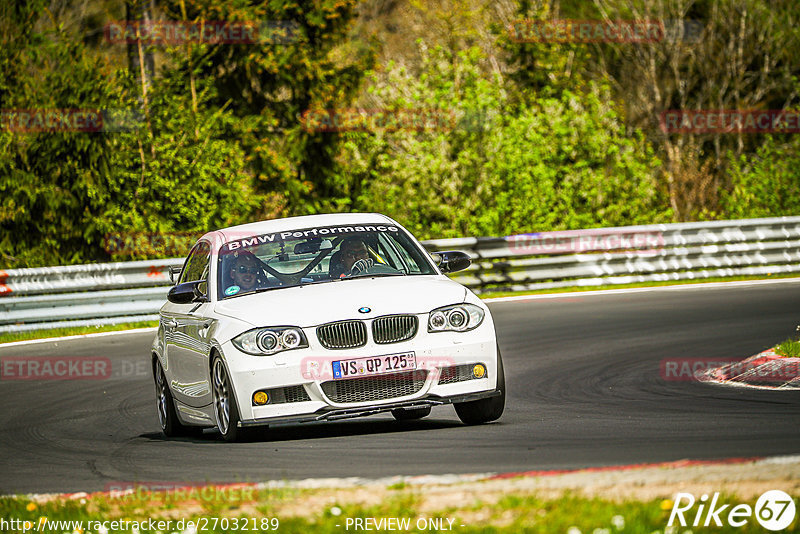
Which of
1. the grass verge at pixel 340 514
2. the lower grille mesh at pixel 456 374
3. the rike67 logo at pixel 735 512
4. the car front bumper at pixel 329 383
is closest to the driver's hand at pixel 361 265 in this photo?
the car front bumper at pixel 329 383

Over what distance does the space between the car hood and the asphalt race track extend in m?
0.83

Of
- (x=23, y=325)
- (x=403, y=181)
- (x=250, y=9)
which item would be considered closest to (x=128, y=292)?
(x=23, y=325)

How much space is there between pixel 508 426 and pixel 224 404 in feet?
6.37

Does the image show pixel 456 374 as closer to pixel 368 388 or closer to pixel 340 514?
pixel 368 388

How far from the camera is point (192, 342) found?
991 cm

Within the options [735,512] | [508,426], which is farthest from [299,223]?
[735,512]

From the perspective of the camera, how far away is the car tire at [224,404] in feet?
29.5

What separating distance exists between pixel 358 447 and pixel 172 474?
120cm

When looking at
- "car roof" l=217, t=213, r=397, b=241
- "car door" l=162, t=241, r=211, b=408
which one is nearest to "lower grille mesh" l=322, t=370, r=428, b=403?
"car door" l=162, t=241, r=211, b=408

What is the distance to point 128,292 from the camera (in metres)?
20.2

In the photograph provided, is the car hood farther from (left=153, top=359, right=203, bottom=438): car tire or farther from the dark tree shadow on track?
(left=153, top=359, right=203, bottom=438): car tire

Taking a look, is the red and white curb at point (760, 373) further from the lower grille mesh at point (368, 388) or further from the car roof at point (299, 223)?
the lower grille mesh at point (368, 388)

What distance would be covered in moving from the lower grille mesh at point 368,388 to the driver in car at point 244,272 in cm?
132

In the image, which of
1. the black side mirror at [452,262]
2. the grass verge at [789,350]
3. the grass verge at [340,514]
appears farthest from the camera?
the grass verge at [789,350]
